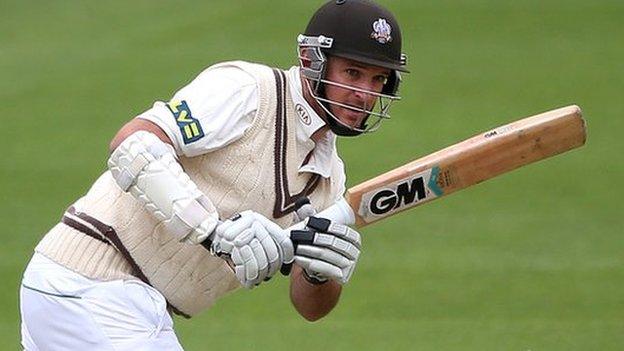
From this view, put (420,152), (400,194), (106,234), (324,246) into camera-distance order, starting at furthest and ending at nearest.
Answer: (420,152)
(400,194)
(106,234)
(324,246)

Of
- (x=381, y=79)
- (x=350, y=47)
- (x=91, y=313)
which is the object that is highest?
(x=350, y=47)

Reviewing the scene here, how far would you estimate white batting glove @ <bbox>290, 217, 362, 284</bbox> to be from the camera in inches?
177

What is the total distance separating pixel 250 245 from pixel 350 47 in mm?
→ 818

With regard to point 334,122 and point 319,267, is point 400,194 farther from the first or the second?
point 319,267

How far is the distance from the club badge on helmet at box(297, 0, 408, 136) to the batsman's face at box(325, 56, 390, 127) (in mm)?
14

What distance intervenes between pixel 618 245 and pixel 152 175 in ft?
16.0

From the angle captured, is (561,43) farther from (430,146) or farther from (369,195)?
(369,195)

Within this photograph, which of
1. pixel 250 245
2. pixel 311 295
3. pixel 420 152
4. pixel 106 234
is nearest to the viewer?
pixel 250 245

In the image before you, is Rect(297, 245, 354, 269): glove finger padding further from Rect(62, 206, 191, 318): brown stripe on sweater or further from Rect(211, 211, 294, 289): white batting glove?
Rect(62, 206, 191, 318): brown stripe on sweater

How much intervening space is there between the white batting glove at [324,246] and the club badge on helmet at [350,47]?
16.2 inches

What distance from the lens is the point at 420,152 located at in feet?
32.4

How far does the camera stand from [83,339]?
4.59 metres

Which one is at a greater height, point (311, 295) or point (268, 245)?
point (268, 245)

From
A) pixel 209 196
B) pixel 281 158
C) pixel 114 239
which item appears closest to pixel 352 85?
pixel 281 158
